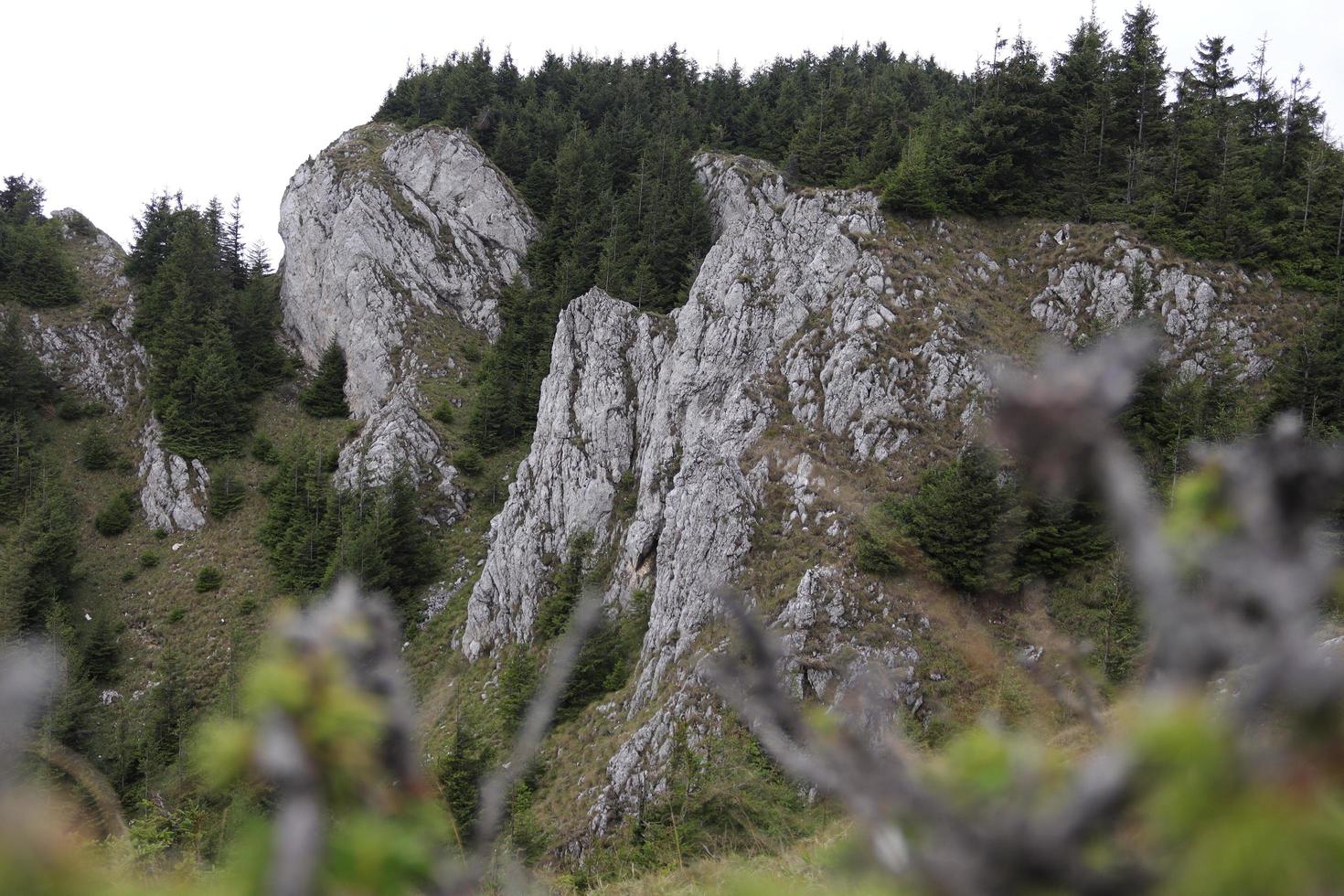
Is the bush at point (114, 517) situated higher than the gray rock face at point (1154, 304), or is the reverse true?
the gray rock face at point (1154, 304)

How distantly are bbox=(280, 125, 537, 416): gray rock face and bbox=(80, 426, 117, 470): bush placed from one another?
45.4 ft

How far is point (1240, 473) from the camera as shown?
1303 mm

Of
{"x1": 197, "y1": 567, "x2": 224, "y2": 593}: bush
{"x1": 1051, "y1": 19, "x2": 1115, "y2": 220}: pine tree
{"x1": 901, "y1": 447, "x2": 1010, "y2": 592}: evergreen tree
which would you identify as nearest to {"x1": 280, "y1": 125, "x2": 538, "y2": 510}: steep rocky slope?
{"x1": 197, "y1": 567, "x2": 224, "y2": 593}: bush

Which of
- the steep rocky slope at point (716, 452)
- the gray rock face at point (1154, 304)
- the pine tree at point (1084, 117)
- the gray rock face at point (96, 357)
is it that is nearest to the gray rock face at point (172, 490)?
the steep rocky slope at point (716, 452)

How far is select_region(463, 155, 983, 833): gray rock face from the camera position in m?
22.3

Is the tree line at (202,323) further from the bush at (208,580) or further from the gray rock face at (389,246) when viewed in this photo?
the bush at (208,580)

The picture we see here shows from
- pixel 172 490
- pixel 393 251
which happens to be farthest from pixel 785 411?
pixel 172 490

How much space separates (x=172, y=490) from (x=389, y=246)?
22480mm

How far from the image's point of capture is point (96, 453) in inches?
1794

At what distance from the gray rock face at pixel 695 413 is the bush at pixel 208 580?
59.7 feet

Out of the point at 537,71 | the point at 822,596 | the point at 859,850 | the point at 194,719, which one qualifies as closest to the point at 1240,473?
the point at 859,850

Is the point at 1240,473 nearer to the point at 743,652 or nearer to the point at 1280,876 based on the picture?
the point at 1280,876

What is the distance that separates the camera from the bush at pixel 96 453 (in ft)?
149

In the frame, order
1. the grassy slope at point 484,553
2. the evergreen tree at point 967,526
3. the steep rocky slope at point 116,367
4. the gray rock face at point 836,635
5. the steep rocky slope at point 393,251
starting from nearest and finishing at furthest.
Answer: the gray rock face at point 836,635 < the grassy slope at point 484,553 < the evergreen tree at point 967,526 < the steep rocky slope at point 116,367 < the steep rocky slope at point 393,251
